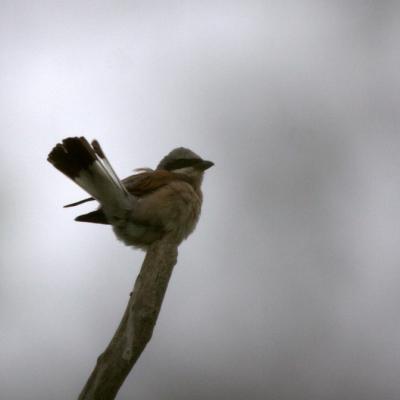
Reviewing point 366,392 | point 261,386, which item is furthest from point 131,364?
point 366,392

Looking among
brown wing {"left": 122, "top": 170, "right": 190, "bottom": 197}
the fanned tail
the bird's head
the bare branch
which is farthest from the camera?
the bird's head

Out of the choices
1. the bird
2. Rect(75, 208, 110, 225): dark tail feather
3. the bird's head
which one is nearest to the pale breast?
the bird

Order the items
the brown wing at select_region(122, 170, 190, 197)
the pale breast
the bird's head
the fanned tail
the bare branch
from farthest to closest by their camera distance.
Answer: the bird's head, the brown wing at select_region(122, 170, 190, 197), the pale breast, the fanned tail, the bare branch

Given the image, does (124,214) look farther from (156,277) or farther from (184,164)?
(156,277)

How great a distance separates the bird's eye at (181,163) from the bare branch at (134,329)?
1.54 meters

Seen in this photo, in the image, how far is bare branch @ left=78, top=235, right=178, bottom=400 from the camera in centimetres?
318

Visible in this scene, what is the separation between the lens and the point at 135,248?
17.4ft

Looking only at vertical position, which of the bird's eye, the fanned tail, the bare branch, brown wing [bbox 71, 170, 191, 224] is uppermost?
the bird's eye

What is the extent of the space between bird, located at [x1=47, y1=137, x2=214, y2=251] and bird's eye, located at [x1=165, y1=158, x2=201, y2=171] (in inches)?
5.9

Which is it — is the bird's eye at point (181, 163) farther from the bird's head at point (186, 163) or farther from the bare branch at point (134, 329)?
the bare branch at point (134, 329)

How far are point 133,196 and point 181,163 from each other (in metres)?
0.74

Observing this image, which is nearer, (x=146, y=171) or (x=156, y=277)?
(x=156, y=277)

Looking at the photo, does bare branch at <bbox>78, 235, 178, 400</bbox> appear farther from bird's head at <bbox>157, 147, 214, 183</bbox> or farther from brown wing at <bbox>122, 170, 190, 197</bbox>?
bird's head at <bbox>157, 147, 214, 183</bbox>

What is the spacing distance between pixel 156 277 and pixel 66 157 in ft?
3.82
